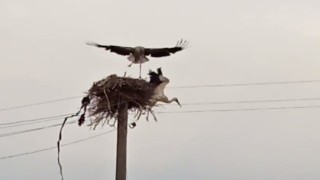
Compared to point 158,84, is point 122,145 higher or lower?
lower

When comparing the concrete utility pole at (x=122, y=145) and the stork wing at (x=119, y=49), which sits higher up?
the stork wing at (x=119, y=49)

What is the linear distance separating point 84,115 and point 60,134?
652 mm

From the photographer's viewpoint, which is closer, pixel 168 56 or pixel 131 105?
pixel 131 105

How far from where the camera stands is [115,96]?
13.9m

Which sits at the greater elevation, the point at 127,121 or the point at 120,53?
the point at 120,53

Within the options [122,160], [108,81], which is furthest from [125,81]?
[122,160]

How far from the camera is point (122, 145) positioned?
13.6m

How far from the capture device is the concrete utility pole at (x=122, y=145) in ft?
44.2

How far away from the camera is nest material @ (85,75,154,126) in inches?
543

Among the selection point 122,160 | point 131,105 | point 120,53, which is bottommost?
point 122,160

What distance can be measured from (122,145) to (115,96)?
749mm

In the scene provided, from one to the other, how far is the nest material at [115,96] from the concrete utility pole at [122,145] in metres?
0.13

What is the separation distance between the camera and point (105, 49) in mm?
14641

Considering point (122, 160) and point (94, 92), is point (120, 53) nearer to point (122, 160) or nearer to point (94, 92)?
point (94, 92)
